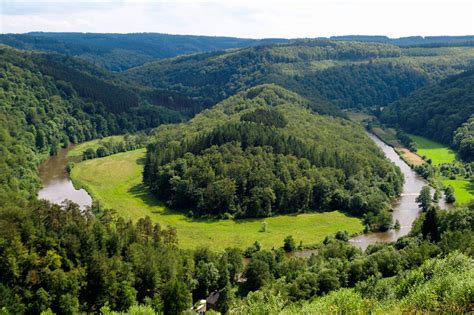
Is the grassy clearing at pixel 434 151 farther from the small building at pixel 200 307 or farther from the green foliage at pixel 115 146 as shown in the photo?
the small building at pixel 200 307

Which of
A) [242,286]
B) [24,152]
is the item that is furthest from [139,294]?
[24,152]

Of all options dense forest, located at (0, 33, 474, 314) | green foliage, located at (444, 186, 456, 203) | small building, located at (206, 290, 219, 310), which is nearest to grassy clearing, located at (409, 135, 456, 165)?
dense forest, located at (0, 33, 474, 314)

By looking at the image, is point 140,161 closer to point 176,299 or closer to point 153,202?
point 153,202

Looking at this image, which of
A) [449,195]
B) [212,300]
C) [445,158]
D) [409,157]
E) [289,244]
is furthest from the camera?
[409,157]

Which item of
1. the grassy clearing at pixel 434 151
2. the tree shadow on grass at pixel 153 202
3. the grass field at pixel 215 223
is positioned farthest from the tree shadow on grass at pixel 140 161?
the grassy clearing at pixel 434 151

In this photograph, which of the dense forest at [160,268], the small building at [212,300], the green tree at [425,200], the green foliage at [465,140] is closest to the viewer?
the dense forest at [160,268]

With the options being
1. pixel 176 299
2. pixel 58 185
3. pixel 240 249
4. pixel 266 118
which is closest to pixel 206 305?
pixel 176 299

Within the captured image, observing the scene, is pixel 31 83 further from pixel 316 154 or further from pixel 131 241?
pixel 131 241
